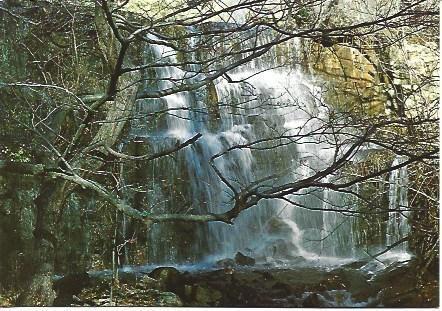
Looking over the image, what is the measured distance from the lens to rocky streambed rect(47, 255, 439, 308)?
2.01m

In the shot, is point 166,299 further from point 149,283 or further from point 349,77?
point 349,77

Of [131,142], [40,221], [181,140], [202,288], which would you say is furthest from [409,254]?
[40,221]

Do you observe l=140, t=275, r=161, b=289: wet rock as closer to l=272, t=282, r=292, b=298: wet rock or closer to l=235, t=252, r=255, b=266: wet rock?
l=235, t=252, r=255, b=266: wet rock

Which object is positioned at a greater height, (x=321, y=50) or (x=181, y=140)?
(x=321, y=50)

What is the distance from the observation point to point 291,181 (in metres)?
2.06

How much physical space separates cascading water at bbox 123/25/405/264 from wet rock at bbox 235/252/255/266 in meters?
0.02

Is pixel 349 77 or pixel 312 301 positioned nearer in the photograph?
pixel 312 301

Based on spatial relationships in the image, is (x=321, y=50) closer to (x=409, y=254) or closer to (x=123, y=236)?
(x=409, y=254)

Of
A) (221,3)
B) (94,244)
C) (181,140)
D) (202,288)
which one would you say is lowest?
(202,288)

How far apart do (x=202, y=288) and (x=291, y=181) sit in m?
0.47

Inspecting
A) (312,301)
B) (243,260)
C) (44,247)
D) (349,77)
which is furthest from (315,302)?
(44,247)

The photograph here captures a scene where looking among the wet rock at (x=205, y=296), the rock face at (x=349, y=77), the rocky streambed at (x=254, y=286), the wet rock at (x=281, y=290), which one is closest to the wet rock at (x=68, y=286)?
the rocky streambed at (x=254, y=286)

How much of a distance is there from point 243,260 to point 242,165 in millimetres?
323

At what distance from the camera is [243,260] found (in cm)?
205
